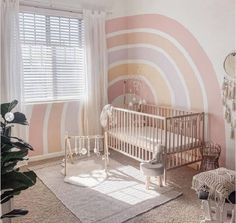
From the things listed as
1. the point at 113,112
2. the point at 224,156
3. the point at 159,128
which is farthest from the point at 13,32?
the point at 224,156

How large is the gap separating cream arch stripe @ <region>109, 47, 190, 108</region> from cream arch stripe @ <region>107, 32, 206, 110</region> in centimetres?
10

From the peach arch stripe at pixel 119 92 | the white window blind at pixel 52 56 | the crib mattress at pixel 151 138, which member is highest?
the white window blind at pixel 52 56

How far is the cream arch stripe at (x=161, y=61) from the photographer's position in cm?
374

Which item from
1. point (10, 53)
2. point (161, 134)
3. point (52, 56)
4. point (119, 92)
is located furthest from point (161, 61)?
A: point (10, 53)

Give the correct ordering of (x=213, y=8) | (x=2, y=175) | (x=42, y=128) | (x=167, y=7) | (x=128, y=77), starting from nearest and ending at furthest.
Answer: (x=2, y=175) → (x=213, y=8) → (x=167, y=7) → (x=42, y=128) → (x=128, y=77)

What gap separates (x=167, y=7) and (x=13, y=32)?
7.09 feet

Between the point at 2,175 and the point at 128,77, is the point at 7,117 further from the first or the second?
the point at 128,77

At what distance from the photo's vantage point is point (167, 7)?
3.79 meters

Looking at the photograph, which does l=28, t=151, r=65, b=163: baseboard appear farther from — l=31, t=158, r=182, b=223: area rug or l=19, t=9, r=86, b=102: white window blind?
l=19, t=9, r=86, b=102: white window blind

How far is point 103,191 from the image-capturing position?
2.90 m

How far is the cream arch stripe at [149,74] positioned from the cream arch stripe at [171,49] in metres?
0.37

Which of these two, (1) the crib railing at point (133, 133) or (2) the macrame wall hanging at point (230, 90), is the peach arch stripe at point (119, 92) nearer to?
(1) the crib railing at point (133, 133)

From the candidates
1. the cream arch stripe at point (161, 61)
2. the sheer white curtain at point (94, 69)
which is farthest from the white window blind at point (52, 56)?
the cream arch stripe at point (161, 61)

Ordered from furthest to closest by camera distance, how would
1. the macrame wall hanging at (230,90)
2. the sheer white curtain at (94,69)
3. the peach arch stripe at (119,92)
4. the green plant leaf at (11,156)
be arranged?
the peach arch stripe at (119,92)
the sheer white curtain at (94,69)
the macrame wall hanging at (230,90)
the green plant leaf at (11,156)
